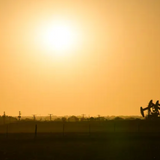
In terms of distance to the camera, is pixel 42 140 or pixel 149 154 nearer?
pixel 149 154

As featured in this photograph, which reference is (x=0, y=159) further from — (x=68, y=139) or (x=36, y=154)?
(x=68, y=139)

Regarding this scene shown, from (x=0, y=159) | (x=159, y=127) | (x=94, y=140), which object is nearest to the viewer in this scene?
(x=0, y=159)

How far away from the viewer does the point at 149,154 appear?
25.3 meters

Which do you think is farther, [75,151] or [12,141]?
[12,141]

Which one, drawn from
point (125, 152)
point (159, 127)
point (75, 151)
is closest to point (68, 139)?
point (75, 151)

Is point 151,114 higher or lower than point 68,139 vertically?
higher

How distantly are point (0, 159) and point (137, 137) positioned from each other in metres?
19.7

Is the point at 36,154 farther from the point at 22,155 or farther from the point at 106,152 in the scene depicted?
the point at 106,152

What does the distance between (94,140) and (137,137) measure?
19.7 feet

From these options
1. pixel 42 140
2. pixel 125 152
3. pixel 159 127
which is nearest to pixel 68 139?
pixel 42 140

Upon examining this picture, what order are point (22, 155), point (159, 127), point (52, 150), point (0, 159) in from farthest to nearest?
point (159, 127), point (52, 150), point (22, 155), point (0, 159)

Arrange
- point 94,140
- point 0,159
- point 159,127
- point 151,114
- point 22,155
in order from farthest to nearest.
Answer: point 151,114
point 159,127
point 94,140
point 22,155
point 0,159

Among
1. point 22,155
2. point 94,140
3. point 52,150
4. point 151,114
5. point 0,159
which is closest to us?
point 0,159

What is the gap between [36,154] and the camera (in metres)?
27.2
